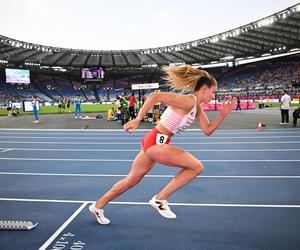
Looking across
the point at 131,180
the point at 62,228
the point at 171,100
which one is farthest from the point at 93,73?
the point at 171,100

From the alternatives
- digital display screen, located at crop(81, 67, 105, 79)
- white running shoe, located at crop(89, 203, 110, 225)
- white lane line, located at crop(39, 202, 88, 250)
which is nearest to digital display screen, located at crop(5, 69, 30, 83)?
digital display screen, located at crop(81, 67, 105, 79)

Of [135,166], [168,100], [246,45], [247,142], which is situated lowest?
[247,142]

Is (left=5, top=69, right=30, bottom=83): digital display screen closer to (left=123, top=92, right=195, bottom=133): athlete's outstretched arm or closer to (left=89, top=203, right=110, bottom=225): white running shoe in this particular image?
(left=89, top=203, right=110, bottom=225): white running shoe

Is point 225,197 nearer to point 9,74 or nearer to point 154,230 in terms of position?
point 154,230

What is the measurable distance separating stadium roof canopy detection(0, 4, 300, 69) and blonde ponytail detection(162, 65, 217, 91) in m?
40.1

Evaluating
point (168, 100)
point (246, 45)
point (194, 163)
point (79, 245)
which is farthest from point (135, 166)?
point (246, 45)

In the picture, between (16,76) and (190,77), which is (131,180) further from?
(16,76)

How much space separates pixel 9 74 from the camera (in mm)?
44906

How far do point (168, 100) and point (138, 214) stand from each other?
1971mm

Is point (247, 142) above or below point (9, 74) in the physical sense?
below

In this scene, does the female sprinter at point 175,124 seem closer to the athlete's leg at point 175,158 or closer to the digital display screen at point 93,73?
the athlete's leg at point 175,158

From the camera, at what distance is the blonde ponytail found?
319 centimetres

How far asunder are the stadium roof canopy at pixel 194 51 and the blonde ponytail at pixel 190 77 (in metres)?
40.1

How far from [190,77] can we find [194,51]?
62.9 m
